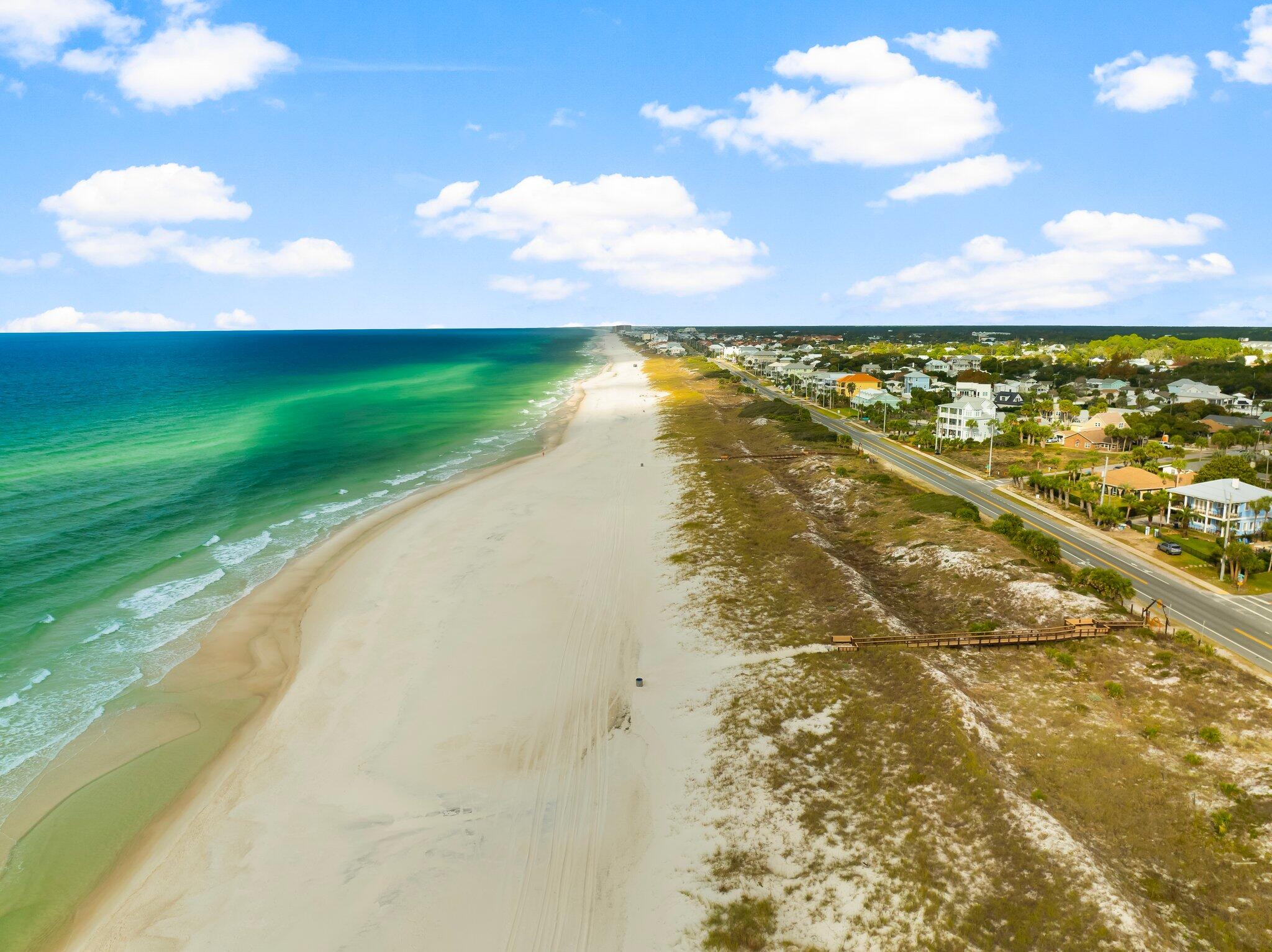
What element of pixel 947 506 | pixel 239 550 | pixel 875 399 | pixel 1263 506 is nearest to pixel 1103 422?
pixel 875 399

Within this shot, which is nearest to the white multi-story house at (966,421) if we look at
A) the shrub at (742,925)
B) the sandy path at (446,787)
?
the sandy path at (446,787)

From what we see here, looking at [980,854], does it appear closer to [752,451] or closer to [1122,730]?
[1122,730]

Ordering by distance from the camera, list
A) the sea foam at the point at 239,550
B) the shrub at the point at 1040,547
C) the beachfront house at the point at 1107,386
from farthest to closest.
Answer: the beachfront house at the point at 1107,386
the sea foam at the point at 239,550
the shrub at the point at 1040,547

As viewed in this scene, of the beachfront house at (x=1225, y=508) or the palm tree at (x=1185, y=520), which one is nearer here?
the beachfront house at (x=1225, y=508)

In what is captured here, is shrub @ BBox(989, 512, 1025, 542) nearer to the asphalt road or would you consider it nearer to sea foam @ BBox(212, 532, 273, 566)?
the asphalt road

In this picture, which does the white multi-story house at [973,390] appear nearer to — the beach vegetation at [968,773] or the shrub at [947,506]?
the shrub at [947,506]

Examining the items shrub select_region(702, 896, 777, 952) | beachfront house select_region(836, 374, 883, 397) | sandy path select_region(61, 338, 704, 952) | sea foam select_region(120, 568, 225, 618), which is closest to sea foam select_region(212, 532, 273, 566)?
sea foam select_region(120, 568, 225, 618)

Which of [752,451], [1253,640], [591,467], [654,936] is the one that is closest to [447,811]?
[654,936]

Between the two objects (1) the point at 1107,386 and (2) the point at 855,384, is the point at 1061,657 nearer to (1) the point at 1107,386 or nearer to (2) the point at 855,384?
(2) the point at 855,384
